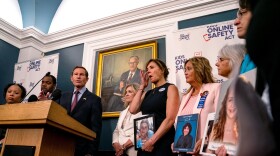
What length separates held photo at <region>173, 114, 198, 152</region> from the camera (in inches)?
76.4

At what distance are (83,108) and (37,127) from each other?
3.99 feet

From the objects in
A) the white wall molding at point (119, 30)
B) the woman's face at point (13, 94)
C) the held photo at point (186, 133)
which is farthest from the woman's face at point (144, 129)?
the white wall molding at point (119, 30)

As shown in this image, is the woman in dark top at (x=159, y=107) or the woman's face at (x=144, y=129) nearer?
the woman in dark top at (x=159, y=107)

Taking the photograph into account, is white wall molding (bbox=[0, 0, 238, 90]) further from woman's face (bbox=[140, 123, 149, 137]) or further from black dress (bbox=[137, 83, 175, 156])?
woman's face (bbox=[140, 123, 149, 137])

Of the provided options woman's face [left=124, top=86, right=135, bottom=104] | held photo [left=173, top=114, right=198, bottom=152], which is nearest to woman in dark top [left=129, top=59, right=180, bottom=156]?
held photo [left=173, top=114, right=198, bottom=152]

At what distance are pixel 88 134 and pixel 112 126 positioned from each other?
85.7 inches

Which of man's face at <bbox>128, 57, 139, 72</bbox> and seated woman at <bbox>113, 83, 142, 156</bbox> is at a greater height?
man's face at <bbox>128, 57, 139, 72</bbox>

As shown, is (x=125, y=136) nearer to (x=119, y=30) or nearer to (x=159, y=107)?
(x=159, y=107)

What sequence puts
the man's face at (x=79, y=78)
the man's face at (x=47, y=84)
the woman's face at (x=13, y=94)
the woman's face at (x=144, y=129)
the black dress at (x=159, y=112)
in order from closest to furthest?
the black dress at (x=159, y=112), the woman's face at (x=144, y=129), the woman's face at (x=13, y=94), the man's face at (x=79, y=78), the man's face at (x=47, y=84)

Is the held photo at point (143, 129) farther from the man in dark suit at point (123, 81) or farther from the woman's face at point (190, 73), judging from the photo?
the man in dark suit at point (123, 81)

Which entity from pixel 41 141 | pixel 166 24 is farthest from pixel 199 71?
pixel 166 24

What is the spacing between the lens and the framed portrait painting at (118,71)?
4.29 metres

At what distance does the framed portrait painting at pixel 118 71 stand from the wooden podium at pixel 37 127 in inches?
90.7

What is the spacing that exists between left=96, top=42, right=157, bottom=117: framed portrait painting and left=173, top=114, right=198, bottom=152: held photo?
206 cm
